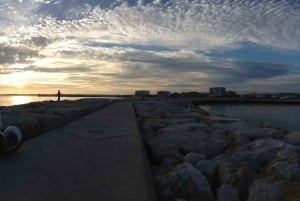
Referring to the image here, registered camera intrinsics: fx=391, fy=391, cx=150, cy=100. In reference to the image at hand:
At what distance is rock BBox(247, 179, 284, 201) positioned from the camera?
377cm

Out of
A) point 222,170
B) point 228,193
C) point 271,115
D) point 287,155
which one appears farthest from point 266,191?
point 271,115

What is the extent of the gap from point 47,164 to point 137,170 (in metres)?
1.01

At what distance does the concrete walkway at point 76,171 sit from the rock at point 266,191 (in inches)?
41.5

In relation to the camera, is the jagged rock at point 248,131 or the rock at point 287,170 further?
the jagged rock at point 248,131

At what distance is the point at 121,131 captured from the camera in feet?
24.8

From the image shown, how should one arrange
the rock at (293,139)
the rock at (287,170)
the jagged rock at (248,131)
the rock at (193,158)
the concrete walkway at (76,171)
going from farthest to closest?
the jagged rock at (248,131) < the rock at (293,139) < the rock at (193,158) < the rock at (287,170) < the concrete walkway at (76,171)

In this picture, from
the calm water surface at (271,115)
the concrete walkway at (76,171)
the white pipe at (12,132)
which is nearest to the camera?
the concrete walkway at (76,171)

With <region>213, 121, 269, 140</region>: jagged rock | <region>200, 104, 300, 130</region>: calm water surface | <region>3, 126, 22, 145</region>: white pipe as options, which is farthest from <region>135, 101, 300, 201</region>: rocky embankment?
<region>200, 104, 300, 130</region>: calm water surface

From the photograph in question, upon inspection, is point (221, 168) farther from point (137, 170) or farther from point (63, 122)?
point (63, 122)

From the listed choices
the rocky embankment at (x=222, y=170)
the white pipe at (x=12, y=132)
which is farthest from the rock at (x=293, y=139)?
the white pipe at (x=12, y=132)

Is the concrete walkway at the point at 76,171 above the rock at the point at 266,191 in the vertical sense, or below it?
above

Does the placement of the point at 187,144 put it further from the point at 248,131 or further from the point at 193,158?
the point at 248,131

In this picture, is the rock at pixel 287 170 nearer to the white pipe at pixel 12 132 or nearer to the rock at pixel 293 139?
the rock at pixel 293 139

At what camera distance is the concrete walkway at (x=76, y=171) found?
3223 mm
